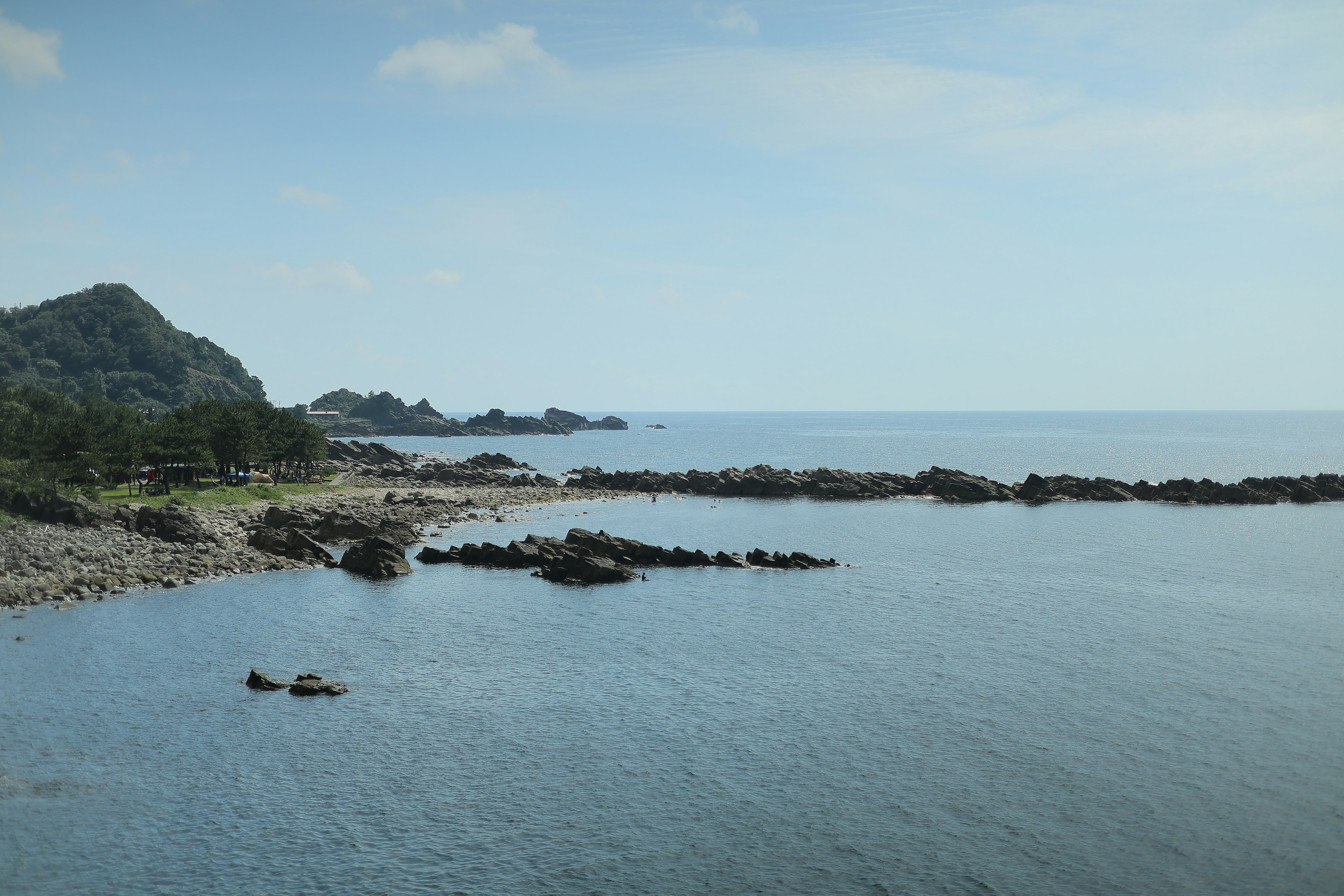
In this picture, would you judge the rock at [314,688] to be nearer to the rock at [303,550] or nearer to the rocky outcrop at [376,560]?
the rocky outcrop at [376,560]

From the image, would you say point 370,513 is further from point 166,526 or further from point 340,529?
point 166,526

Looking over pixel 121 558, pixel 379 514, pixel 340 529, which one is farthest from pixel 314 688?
pixel 379 514

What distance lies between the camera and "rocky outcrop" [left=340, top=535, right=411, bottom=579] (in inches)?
3098

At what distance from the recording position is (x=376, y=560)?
79188mm

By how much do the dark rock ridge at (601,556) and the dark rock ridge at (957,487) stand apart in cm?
6607

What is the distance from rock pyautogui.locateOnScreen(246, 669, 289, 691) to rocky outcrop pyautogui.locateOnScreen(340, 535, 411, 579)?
3109 cm

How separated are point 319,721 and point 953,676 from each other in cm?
3523

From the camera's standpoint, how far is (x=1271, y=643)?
57031 mm

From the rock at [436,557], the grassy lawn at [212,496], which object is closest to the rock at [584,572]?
the rock at [436,557]

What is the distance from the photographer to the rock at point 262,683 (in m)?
46.3

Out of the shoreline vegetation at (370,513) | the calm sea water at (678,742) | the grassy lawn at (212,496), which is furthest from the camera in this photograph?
the grassy lawn at (212,496)

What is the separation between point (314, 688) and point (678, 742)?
20488mm

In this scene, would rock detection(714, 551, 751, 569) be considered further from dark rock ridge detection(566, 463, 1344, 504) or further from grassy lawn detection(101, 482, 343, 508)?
dark rock ridge detection(566, 463, 1344, 504)

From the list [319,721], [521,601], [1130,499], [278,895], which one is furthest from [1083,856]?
[1130,499]
